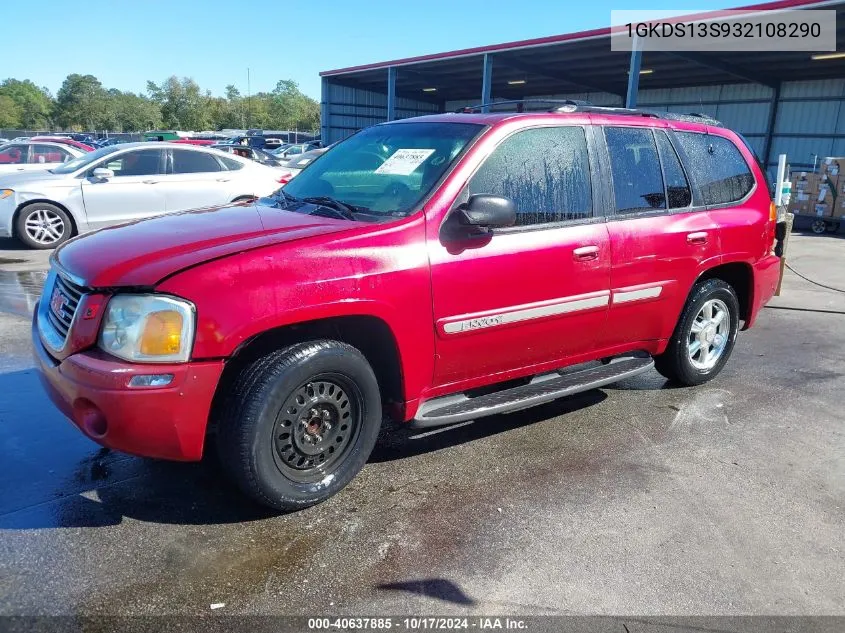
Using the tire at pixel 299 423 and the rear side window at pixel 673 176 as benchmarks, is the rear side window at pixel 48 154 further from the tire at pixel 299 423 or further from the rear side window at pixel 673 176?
the tire at pixel 299 423

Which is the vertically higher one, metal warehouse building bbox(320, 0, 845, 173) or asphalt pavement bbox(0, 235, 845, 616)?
metal warehouse building bbox(320, 0, 845, 173)

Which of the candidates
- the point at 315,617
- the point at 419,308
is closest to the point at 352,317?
the point at 419,308

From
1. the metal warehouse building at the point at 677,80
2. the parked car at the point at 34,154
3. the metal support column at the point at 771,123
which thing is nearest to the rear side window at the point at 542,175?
the parked car at the point at 34,154

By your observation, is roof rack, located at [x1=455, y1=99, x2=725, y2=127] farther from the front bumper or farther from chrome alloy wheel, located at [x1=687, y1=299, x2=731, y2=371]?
the front bumper

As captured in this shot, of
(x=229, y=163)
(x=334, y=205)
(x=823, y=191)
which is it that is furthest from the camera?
(x=823, y=191)

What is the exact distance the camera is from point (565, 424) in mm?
4336

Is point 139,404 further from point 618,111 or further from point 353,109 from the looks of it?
point 353,109

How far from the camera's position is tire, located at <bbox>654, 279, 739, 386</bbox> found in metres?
4.71

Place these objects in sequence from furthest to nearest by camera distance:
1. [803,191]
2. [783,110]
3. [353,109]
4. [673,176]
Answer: [353,109]
[783,110]
[803,191]
[673,176]

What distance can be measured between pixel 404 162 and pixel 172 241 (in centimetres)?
133

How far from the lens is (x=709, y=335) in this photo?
4984 millimetres

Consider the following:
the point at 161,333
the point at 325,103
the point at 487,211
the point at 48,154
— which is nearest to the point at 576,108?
the point at 487,211

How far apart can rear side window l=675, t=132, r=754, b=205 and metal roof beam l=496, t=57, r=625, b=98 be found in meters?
20.8

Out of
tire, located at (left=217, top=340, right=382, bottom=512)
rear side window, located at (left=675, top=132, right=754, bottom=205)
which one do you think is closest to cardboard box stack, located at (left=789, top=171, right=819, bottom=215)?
rear side window, located at (left=675, top=132, right=754, bottom=205)
